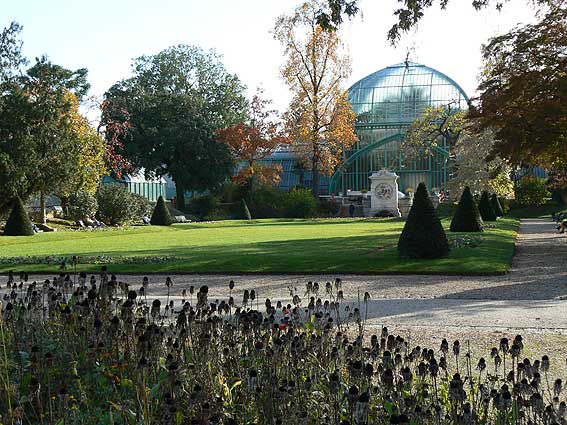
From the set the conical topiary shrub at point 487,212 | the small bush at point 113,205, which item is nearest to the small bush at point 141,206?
the small bush at point 113,205

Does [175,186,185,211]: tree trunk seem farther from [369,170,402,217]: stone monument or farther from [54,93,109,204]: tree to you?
[369,170,402,217]: stone monument

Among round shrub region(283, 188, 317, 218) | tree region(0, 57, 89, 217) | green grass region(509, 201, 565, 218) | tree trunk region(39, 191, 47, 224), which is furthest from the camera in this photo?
green grass region(509, 201, 565, 218)

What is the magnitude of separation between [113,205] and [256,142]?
14.5 meters

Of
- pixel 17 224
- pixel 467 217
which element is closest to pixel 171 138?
pixel 17 224

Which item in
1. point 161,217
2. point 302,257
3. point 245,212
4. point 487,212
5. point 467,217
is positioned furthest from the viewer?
point 245,212

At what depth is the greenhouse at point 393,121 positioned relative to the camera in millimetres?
61594

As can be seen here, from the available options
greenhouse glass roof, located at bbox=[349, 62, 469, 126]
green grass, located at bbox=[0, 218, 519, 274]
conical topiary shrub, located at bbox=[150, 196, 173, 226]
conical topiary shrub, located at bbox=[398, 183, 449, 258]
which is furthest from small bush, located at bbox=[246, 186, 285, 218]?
conical topiary shrub, located at bbox=[398, 183, 449, 258]

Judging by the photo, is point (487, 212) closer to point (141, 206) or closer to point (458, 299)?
point (141, 206)

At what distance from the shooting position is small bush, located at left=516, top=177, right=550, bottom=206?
49.7 m

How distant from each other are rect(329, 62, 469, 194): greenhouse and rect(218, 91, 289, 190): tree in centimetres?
979

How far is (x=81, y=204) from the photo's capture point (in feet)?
126

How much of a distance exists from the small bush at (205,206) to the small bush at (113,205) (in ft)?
35.0

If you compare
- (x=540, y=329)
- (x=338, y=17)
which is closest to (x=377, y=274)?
(x=338, y=17)

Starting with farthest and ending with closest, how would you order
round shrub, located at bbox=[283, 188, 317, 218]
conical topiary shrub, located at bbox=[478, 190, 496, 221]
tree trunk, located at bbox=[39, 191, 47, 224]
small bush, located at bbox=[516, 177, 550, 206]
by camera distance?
1. small bush, located at bbox=[516, 177, 550, 206]
2. round shrub, located at bbox=[283, 188, 317, 218]
3. tree trunk, located at bbox=[39, 191, 47, 224]
4. conical topiary shrub, located at bbox=[478, 190, 496, 221]
